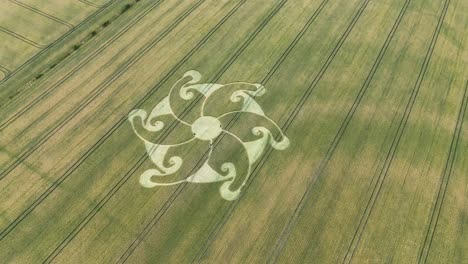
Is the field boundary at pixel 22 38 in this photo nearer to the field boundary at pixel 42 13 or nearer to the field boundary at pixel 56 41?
the field boundary at pixel 56 41

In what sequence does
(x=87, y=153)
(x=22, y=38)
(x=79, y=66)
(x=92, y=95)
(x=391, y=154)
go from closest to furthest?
(x=87, y=153) → (x=391, y=154) → (x=92, y=95) → (x=79, y=66) → (x=22, y=38)

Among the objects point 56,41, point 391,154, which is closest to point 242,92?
point 391,154

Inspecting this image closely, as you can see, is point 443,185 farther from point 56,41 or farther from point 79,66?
point 56,41

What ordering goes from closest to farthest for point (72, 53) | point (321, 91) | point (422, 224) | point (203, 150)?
point (422, 224), point (203, 150), point (321, 91), point (72, 53)

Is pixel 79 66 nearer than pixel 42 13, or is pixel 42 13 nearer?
pixel 79 66

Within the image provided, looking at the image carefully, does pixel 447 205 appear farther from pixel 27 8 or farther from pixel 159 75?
pixel 27 8

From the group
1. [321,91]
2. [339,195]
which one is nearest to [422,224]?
[339,195]
